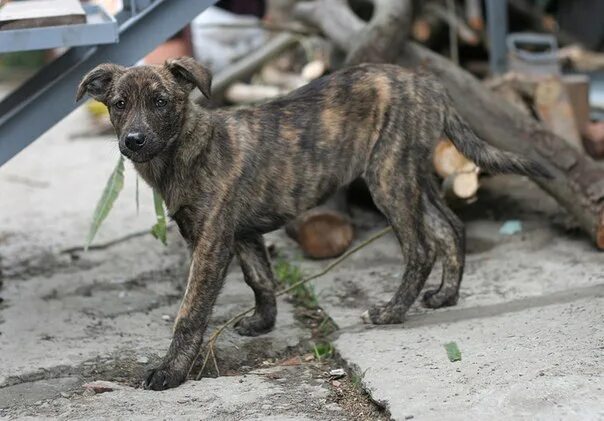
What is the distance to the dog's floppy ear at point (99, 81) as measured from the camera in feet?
18.1

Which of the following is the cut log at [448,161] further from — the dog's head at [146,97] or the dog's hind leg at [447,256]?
the dog's head at [146,97]

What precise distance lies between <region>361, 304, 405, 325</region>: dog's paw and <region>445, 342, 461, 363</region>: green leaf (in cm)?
61

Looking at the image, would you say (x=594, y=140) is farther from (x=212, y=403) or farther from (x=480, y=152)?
(x=212, y=403)

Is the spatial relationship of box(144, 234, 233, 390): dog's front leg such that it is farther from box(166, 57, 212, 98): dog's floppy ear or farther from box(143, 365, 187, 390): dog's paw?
box(166, 57, 212, 98): dog's floppy ear

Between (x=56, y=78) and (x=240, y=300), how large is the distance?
172cm

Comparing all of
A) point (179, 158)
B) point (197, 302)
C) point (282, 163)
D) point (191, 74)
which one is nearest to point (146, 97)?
point (191, 74)

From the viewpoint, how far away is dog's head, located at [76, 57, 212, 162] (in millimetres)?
5320

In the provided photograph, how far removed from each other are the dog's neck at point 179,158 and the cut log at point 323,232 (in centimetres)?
177

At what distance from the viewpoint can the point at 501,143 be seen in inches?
286

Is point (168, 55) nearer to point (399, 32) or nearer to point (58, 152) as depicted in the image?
point (58, 152)

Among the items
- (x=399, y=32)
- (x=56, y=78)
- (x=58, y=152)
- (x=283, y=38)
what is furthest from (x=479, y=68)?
(x=56, y=78)

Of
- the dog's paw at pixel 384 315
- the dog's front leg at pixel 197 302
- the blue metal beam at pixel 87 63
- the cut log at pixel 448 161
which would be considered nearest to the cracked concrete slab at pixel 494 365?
the dog's paw at pixel 384 315

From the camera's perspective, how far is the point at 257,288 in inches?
243

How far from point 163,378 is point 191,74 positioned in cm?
150
